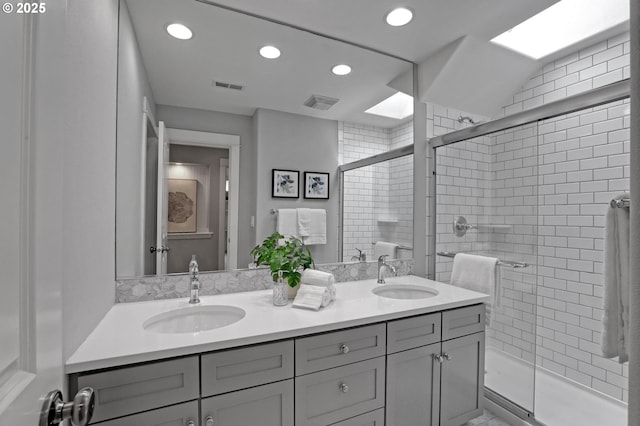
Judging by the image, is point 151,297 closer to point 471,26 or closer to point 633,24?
point 633,24

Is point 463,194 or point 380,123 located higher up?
point 380,123

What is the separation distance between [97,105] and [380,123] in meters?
1.79

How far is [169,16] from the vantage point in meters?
1.67

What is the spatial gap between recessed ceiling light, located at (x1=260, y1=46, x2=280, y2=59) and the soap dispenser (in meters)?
1.33

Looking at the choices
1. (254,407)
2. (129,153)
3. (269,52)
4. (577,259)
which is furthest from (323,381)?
(577,259)

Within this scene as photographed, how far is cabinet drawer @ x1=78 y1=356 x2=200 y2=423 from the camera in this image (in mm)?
1010

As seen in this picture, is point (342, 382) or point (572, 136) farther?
point (572, 136)

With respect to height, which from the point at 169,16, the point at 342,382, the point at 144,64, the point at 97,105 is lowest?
the point at 342,382

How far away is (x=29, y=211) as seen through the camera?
480 millimetres

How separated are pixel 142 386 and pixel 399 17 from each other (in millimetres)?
2230

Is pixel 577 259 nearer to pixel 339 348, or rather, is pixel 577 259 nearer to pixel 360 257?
pixel 360 257

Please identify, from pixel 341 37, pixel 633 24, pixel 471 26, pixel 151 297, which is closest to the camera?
pixel 633 24

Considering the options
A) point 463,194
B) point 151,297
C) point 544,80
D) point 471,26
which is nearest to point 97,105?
point 151,297

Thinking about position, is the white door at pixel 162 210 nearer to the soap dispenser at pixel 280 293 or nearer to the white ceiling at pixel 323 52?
the white ceiling at pixel 323 52
